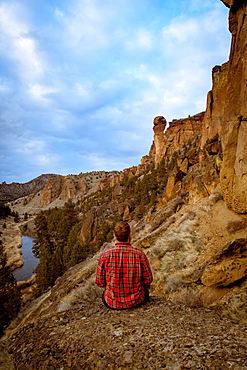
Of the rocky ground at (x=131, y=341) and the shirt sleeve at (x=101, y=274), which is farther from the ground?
the shirt sleeve at (x=101, y=274)

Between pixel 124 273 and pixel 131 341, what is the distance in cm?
92

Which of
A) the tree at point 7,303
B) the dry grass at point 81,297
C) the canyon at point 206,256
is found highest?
the canyon at point 206,256

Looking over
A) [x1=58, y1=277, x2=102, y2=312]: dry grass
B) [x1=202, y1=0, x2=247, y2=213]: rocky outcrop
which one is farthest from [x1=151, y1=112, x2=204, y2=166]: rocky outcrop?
[x1=58, y1=277, x2=102, y2=312]: dry grass

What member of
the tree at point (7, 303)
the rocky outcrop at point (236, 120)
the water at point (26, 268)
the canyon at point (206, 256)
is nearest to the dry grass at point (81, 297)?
the canyon at point (206, 256)

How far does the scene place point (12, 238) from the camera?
204ft

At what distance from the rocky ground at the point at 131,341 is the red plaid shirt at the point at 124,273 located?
0.36 m

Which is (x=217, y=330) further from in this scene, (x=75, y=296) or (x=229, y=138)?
(x=229, y=138)

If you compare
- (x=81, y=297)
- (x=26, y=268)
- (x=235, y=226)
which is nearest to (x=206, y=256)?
(x=235, y=226)

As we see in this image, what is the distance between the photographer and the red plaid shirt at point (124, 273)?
10.7 feet

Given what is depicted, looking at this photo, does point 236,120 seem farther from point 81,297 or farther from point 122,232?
point 81,297

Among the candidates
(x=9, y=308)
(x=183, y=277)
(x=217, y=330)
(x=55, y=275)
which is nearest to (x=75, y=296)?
(x=183, y=277)

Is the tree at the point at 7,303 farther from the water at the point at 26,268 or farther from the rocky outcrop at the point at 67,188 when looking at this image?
the rocky outcrop at the point at 67,188

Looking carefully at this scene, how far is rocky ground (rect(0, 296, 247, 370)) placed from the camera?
2199 millimetres

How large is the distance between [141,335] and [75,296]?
7078mm
